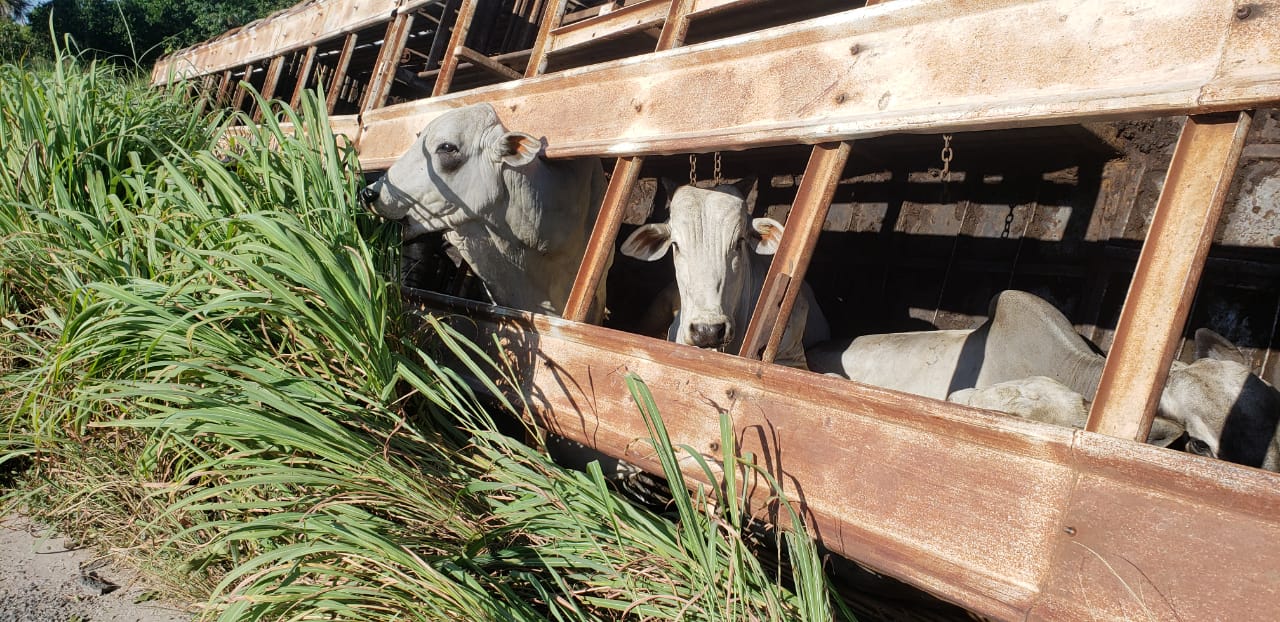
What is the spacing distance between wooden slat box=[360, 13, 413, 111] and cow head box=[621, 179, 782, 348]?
2.11 m

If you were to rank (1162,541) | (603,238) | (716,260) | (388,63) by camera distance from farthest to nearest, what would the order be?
1. (388,63)
2. (716,260)
3. (603,238)
4. (1162,541)

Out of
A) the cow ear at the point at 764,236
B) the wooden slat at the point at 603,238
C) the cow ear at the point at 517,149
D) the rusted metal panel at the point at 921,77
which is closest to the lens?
the rusted metal panel at the point at 921,77

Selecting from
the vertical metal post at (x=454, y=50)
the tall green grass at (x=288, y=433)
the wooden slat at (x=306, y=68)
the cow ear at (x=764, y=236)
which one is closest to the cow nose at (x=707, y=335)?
the tall green grass at (x=288, y=433)

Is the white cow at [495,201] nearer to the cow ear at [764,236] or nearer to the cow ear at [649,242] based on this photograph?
the cow ear at [649,242]

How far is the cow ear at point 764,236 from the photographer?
133 inches

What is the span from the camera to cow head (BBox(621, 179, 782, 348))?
299 centimetres

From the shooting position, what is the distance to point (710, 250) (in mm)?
3246

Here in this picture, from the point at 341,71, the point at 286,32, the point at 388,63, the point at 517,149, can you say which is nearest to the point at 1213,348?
the point at 517,149

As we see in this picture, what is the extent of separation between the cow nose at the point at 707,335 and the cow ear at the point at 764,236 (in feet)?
1.97

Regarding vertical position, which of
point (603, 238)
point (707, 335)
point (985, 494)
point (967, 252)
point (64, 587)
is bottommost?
point (64, 587)

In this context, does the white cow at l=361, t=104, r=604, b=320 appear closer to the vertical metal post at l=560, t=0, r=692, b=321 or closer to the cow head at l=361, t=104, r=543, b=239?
the cow head at l=361, t=104, r=543, b=239

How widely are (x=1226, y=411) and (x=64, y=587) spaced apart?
3506 mm

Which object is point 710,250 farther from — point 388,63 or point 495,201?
point 388,63

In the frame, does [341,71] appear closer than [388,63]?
No
